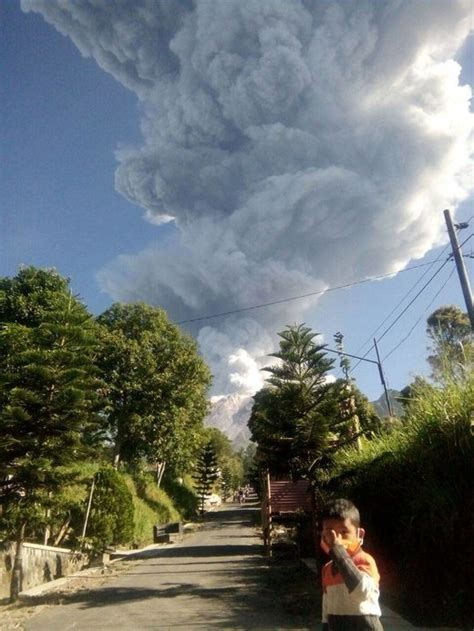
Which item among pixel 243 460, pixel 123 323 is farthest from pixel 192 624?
pixel 243 460

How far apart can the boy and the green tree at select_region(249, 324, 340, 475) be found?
6.81 metres

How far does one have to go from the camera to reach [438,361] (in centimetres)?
628

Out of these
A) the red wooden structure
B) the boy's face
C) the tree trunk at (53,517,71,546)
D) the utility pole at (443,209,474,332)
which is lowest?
the tree trunk at (53,517,71,546)

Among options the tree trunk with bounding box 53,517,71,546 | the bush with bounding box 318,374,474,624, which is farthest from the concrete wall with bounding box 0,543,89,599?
the bush with bounding box 318,374,474,624

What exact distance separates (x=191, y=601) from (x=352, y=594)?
6680mm

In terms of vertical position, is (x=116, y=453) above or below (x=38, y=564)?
above

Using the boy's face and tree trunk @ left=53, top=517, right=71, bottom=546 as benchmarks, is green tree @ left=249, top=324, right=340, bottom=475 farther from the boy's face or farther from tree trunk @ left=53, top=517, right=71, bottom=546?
tree trunk @ left=53, top=517, right=71, bottom=546

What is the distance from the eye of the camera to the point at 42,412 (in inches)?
391

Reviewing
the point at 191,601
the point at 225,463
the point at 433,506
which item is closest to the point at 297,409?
the point at 191,601

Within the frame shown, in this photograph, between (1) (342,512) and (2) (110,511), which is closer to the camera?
(1) (342,512)

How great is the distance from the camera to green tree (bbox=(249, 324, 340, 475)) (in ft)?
31.8

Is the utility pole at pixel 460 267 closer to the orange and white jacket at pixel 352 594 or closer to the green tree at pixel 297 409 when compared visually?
the green tree at pixel 297 409

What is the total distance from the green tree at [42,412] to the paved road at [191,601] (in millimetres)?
2245

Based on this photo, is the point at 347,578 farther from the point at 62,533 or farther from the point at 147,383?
the point at 147,383
